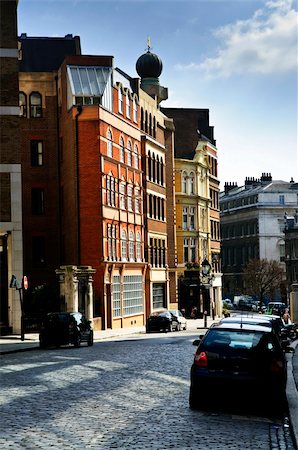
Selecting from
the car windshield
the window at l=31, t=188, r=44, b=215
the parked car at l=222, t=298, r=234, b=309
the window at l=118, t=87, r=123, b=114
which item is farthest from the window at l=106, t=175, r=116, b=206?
the parked car at l=222, t=298, r=234, b=309

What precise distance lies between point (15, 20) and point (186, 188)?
4057 centimetres

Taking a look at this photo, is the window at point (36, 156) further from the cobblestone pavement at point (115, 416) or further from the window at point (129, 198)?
the cobblestone pavement at point (115, 416)

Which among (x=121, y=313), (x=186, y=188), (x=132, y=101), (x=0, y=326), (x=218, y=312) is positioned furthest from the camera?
(x=218, y=312)

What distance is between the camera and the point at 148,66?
76750mm

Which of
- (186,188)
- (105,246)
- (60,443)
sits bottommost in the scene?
(60,443)

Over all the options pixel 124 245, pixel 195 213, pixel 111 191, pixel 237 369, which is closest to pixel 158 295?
pixel 124 245

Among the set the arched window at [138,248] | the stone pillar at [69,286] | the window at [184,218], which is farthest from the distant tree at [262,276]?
the stone pillar at [69,286]

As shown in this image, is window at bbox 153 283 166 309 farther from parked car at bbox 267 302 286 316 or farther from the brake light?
the brake light

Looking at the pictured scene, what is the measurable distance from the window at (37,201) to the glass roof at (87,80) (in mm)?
7170

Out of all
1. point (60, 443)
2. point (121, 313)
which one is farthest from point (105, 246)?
point (60, 443)

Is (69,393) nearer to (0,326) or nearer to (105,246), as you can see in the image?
(0,326)

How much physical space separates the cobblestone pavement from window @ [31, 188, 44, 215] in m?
34.9

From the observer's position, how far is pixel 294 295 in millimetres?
52625

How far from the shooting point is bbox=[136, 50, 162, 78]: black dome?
251 feet
